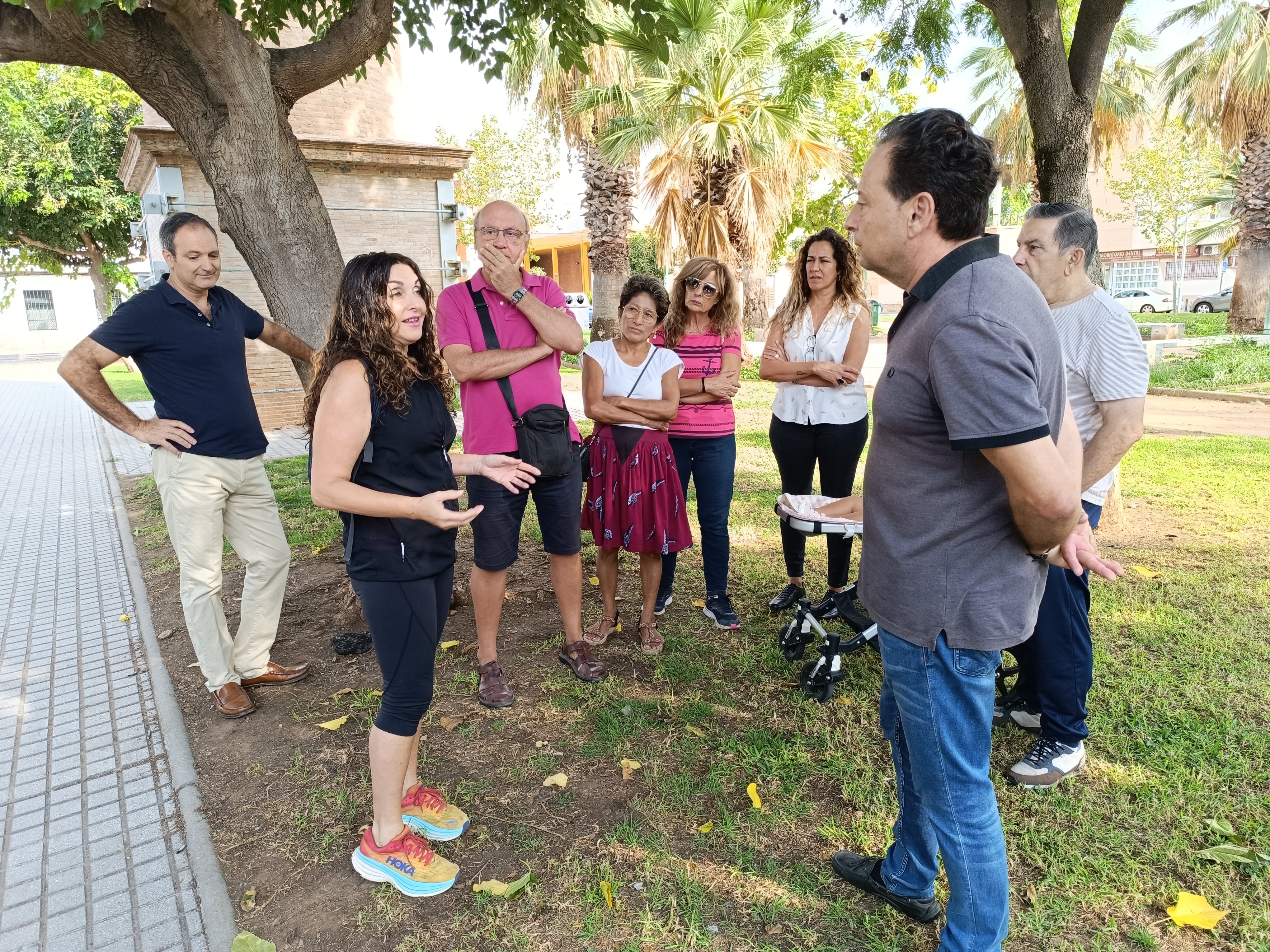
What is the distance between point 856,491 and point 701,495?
3.00 metres

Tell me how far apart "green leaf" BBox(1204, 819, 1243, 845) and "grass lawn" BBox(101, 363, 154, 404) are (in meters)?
15.0

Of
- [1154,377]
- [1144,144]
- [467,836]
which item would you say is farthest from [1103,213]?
[467,836]

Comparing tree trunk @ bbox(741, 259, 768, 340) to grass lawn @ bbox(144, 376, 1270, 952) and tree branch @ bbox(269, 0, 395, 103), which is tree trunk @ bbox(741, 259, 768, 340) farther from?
grass lawn @ bbox(144, 376, 1270, 952)

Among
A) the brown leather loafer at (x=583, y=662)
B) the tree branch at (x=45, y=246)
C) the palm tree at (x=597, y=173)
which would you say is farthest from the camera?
the tree branch at (x=45, y=246)

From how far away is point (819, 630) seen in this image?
154 inches

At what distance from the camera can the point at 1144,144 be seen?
36750mm

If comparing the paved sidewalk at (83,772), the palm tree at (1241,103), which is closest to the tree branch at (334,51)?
the paved sidewalk at (83,772)

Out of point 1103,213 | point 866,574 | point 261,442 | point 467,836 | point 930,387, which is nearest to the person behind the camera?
point 930,387

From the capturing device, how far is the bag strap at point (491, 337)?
362 centimetres

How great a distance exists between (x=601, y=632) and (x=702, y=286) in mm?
2041

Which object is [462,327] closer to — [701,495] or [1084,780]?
[701,495]

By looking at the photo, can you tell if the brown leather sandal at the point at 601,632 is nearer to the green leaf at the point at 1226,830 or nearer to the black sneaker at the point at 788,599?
the black sneaker at the point at 788,599

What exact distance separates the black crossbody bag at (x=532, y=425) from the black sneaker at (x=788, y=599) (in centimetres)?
182

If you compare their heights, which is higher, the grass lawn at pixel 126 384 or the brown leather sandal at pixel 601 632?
the grass lawn at pixel 126 384
